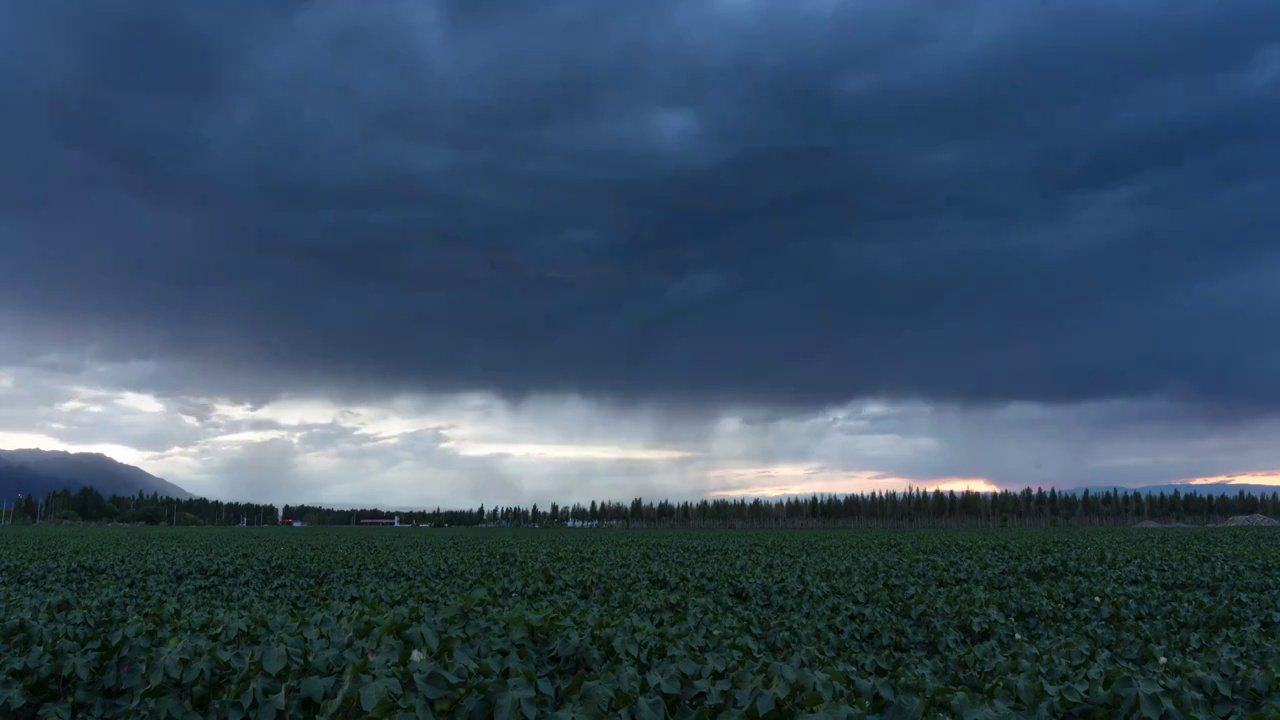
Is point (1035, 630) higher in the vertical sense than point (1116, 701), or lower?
lower

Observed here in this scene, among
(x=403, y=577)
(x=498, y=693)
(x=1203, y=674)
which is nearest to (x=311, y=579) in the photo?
(x=403, y=577)

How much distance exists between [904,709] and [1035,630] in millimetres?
18365

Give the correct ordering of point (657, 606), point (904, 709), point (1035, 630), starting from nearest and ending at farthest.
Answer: point (904, 709) → point (657, 606) → point (1035, 630)

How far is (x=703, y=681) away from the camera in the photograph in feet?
22.3

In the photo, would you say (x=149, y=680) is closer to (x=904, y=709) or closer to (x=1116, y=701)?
(x=904, y=709)

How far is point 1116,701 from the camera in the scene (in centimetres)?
673

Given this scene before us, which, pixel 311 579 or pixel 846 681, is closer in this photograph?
pixel 846 681

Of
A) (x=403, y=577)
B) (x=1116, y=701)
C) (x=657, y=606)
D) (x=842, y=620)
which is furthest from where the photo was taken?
(x=403, y=577)

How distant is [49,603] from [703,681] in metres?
11.7

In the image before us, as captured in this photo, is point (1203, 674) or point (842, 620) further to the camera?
point (842, 620)

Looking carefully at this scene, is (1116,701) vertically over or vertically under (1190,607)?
over

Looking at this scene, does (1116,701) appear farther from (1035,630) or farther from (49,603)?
(1035,630)

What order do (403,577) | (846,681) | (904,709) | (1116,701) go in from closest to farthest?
(904,709) < (1116,701) < (846,681) < (403,577)

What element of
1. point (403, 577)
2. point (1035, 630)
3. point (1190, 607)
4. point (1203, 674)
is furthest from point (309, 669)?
point (403, 577)
